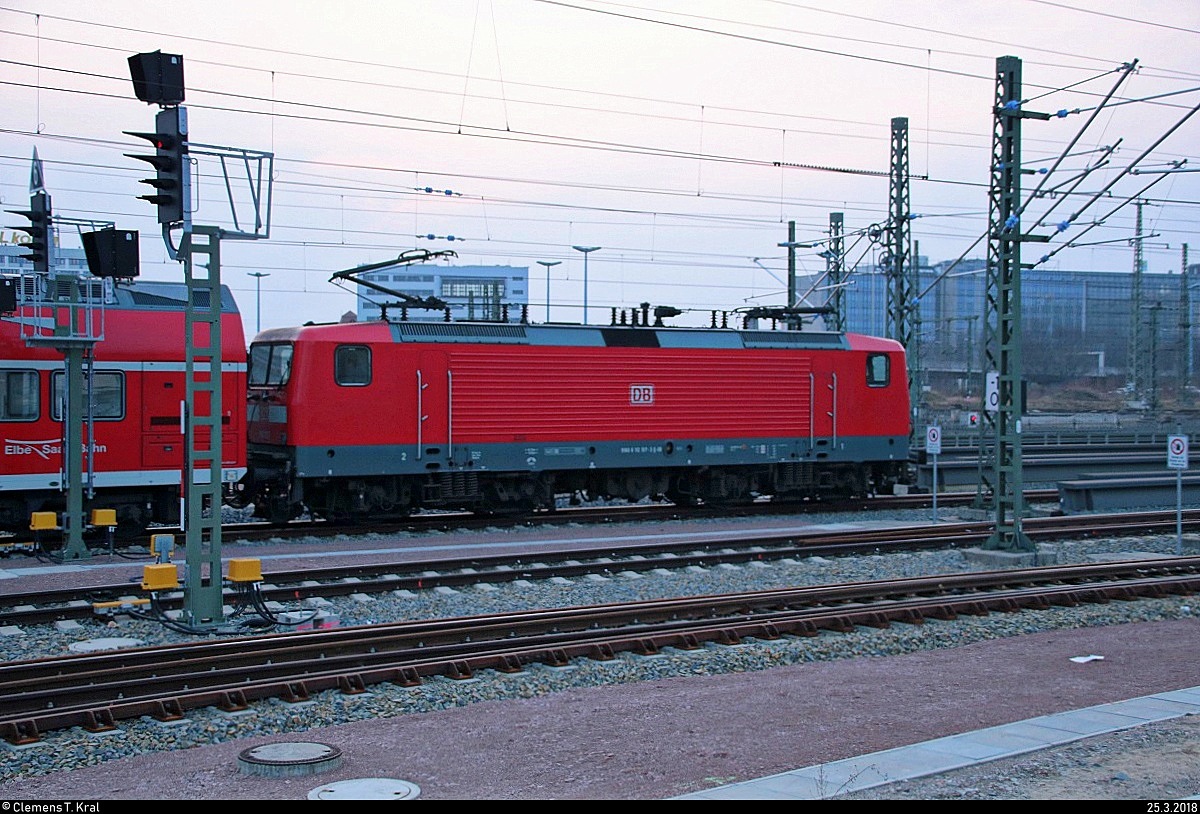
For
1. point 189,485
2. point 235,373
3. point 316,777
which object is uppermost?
point 235,373

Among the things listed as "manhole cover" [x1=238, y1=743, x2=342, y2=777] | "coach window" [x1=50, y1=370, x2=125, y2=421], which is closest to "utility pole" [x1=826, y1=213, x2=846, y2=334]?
"coach window" [x1=50, y1=370, x2=125, y2=421]

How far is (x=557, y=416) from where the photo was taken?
23.7 metres

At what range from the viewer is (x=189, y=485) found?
12.6 meters

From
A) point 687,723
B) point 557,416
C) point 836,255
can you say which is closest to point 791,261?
point 836,255

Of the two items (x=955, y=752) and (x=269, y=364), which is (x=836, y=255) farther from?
(x=955, y=752)

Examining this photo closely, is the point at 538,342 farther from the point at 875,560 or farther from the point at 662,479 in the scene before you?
the point at 875,560

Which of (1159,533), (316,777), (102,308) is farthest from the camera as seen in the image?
(1159,533)

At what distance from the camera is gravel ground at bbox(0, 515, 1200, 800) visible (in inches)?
303

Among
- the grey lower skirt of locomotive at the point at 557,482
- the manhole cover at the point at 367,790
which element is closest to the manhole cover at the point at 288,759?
the manhole cover at the point at 367,790

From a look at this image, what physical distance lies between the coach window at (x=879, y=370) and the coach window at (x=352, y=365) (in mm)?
11626

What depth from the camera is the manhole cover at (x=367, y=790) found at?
24.0ft

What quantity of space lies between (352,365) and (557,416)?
13.9ft
